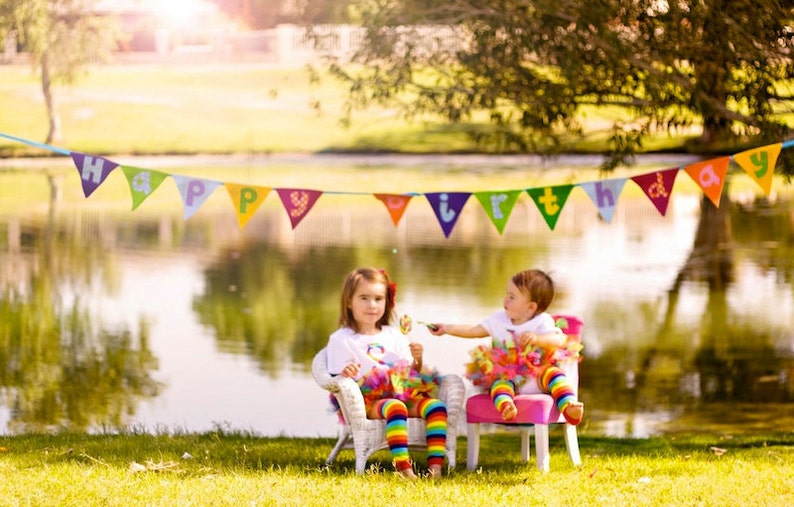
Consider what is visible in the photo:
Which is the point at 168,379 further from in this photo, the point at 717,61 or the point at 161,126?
the point at 161,126

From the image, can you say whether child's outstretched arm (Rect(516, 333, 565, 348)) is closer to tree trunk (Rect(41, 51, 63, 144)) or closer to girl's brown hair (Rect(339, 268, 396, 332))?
girl's brown hair (Rect(339, 268, 396, 332))

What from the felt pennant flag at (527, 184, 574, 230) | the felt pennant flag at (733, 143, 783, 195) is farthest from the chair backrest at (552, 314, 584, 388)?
the felt pennant flag at (733, 143, 783, 195)

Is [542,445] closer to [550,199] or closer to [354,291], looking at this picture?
[354,291]

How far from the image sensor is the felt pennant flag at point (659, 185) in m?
7.45

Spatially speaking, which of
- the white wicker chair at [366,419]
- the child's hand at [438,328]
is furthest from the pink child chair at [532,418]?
the child's hand at [438,328]

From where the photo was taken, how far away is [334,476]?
234 inches

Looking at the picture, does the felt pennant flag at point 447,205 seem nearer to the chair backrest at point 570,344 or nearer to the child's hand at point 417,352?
the chair backrest at point 570,344

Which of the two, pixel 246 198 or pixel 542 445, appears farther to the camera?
pixel 246 198

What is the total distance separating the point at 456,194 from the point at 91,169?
79.7 inches

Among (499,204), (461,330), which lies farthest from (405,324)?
(499,204)

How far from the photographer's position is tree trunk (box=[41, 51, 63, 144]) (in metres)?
31.4

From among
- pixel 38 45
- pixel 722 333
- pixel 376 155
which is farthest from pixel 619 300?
pixel 38 45

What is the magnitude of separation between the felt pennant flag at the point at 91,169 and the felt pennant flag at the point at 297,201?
3.11 feet

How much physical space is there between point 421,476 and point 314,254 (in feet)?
41.2
